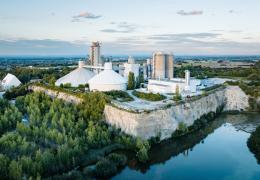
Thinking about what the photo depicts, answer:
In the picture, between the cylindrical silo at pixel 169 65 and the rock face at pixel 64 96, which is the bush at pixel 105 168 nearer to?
the rock face at pixel 64 96

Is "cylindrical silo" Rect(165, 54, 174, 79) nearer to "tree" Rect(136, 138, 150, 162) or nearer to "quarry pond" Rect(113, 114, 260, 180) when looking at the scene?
"quarry pond" Rect(113, 114, 260, 180)

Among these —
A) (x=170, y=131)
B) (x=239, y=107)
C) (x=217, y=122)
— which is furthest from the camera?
(x=239, y=107)

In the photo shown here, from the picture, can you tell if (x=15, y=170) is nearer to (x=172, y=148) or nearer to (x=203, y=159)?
(x=172, y=148)

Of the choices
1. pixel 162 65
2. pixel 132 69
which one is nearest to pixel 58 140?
pixel 132 69

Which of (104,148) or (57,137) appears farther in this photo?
(104,148)

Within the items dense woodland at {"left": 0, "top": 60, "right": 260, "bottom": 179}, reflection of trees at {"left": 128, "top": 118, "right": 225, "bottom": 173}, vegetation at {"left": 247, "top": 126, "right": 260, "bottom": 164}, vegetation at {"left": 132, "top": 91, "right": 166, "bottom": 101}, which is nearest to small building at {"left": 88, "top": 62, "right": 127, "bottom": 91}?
vegetation at {"left": 132, "top": 91, "right": 166, "bottom": 101}

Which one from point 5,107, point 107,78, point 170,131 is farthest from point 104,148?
point 107,78

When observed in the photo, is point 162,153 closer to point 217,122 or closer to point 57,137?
point 57,137
